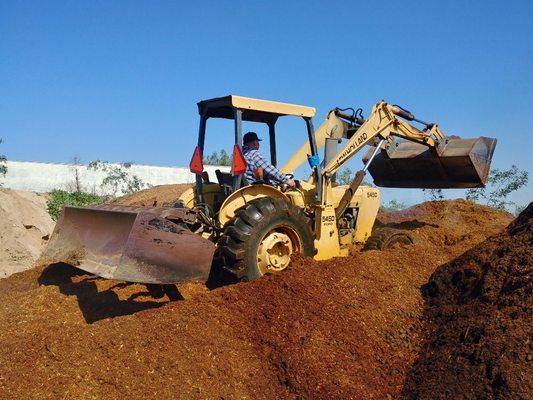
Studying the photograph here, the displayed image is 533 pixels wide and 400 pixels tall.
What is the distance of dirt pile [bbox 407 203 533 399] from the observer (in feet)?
11.8

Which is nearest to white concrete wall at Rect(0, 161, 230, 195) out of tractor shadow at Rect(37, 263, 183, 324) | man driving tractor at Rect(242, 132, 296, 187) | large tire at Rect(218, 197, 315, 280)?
tractor shadow at Rect(37, 263, 183, 324)

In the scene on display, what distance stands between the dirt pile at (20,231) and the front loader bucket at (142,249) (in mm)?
3230

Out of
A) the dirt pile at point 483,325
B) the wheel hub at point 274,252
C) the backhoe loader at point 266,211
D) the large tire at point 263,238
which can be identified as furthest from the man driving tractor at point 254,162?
the dirt pile at point 483,325

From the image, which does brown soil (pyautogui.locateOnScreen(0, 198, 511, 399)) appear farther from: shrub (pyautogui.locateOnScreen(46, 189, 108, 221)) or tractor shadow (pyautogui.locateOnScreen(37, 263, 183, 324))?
shrub (pyautogui.locateOnScreen(46, 189, 108, 221))

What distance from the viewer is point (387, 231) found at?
7.82 meters

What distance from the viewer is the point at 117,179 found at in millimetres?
21438

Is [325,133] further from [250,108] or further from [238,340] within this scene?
[238,340]

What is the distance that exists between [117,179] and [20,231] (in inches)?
499

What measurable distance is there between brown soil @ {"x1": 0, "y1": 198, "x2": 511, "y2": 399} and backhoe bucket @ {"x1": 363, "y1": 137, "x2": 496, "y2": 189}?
336 cm

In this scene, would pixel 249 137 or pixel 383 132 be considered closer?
pixel 249 137

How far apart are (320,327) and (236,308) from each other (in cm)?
83

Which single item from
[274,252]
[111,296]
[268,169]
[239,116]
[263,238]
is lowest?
[111,296]

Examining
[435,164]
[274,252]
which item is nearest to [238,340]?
[274,252]

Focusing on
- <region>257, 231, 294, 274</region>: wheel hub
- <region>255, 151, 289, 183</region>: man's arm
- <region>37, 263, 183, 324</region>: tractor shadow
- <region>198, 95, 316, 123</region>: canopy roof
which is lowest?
<region>37, 263, 183, 324</region>: tractor shadow
